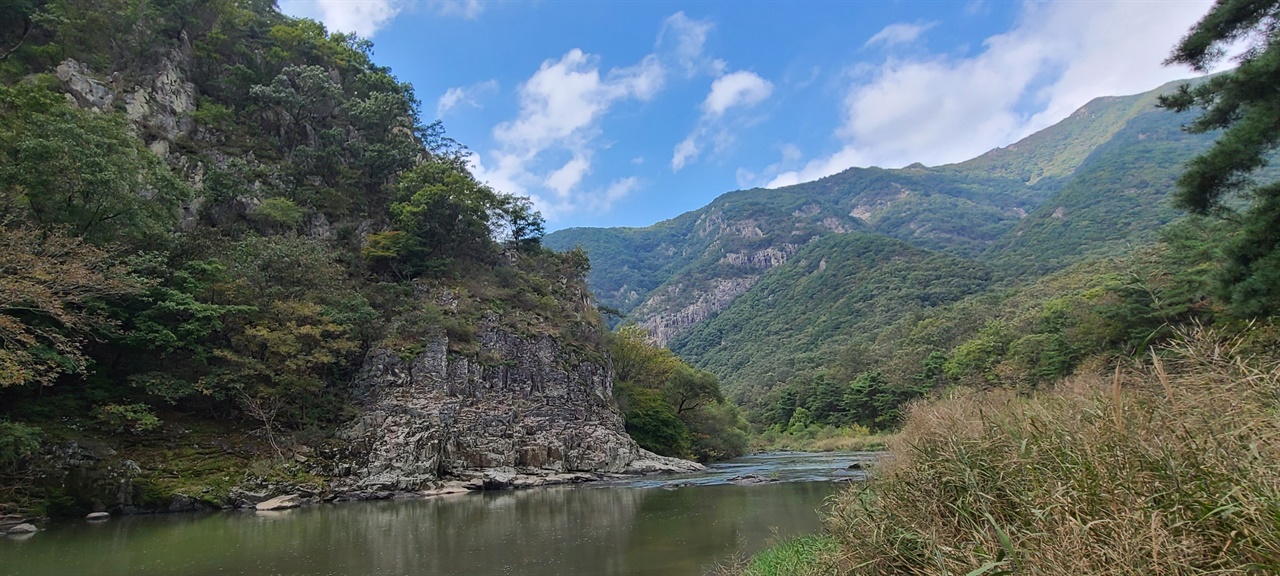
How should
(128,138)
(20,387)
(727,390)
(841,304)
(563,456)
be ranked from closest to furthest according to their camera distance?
(20,387), (128,138), (563,456), (727,390), (841,304)

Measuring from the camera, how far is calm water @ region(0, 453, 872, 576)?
36.1ft

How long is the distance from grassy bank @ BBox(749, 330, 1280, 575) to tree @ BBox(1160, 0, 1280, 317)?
10264 millimetres

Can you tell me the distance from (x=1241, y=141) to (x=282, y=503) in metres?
26.9

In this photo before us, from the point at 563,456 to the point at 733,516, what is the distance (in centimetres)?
1666

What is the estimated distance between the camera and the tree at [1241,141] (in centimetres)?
1116

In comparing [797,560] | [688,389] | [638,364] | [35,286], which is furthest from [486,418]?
[797,560]

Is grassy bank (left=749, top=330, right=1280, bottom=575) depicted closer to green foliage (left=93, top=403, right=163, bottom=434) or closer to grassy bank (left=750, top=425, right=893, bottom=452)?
green foliage (left=93, top=403, right=163, bottom=434)

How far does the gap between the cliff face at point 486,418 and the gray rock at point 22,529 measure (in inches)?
353

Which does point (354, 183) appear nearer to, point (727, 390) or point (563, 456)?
point (563, 456)

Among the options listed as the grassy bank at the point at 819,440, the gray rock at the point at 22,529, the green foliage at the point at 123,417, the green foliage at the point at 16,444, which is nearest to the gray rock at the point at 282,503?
the green foliage at the point at 123,417

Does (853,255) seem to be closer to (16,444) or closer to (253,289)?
(253,289)

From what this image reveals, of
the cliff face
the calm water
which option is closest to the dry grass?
the calm water

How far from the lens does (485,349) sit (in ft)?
105

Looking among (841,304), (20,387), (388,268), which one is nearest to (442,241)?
(388,268)
